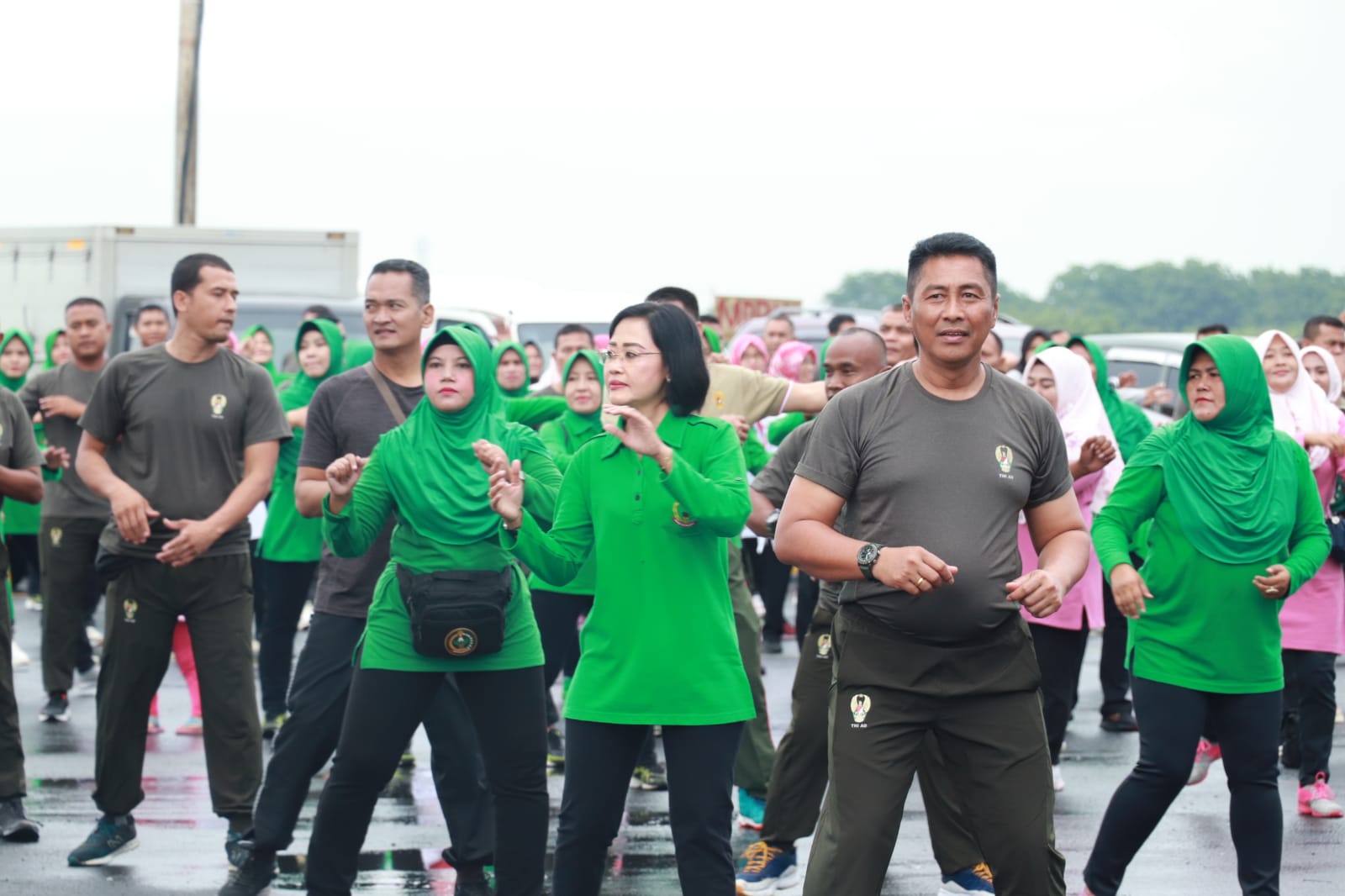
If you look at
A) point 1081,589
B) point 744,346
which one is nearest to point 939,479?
point 1081,589

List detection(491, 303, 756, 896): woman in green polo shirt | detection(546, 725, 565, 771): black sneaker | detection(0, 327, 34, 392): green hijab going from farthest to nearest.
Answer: detection(0, 327, 34, 392): green hijab
detection(546, 725, 565, 771): black sneaker
detection(491, 303, 756, 896): woman in green polo shirt

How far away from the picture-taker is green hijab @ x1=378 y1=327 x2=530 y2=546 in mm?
5449

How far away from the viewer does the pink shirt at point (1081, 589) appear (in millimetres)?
7152

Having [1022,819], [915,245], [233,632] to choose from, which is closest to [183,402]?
[233,632]

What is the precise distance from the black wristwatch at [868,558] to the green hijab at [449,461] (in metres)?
1.66

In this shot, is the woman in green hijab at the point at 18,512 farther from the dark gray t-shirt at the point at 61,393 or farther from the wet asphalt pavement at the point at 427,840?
the wet asphalt pavement at the point at 427,840

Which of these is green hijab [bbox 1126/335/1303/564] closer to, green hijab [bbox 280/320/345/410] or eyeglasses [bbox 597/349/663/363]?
eyeglasses [bbox 597/349/663/363]

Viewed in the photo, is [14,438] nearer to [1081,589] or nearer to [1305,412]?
[1081,589]

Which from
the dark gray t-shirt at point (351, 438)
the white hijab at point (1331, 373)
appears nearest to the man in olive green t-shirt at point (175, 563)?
the dark gray t-shirt at point (351, 438)

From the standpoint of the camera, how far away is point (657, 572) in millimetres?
4898

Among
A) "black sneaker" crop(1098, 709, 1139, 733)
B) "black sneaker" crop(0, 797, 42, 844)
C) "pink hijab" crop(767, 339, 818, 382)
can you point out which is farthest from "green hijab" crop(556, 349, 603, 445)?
"black sneaker" crop(1098, 709, 1139, 733)

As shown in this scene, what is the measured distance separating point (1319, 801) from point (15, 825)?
556cm

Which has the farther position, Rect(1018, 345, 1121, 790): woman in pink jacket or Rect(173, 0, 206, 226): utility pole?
Rect(173, 0, 206, 226): utility pole

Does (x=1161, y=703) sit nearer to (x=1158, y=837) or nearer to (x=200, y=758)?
(x=1158, y=837)
